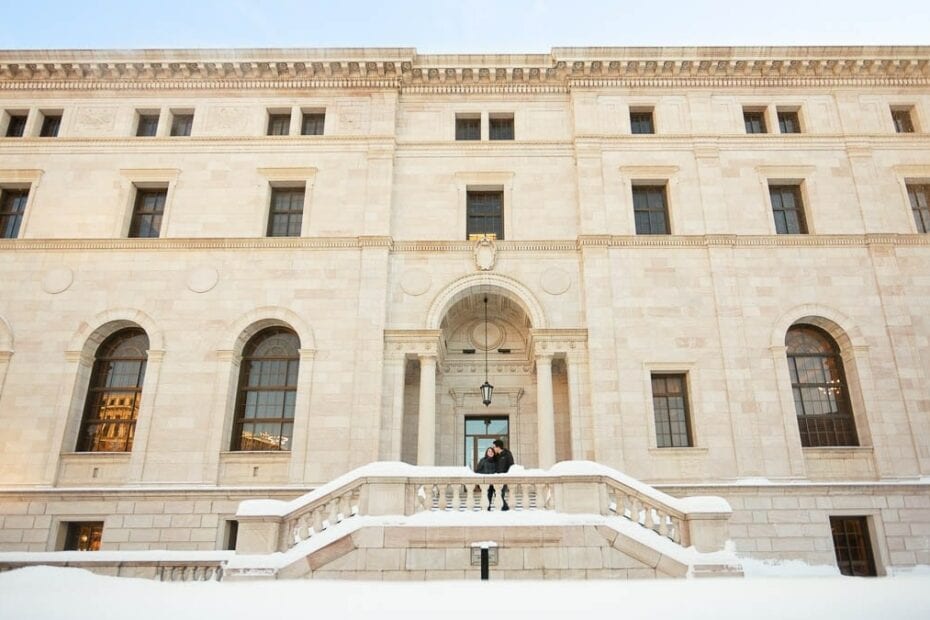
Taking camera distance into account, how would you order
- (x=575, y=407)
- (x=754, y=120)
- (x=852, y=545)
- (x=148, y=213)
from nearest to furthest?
(x=852, y=545) → (x=575, y=407) → (x=148, y=213) → (x=754, y=120)

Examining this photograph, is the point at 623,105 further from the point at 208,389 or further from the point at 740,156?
the point at 208,389

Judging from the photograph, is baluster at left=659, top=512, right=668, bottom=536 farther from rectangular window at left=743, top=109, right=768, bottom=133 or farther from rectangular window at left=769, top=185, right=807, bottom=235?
rectangular window at left=743, top=109, right=768, bottom=133

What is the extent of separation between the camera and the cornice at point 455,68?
21.7 m

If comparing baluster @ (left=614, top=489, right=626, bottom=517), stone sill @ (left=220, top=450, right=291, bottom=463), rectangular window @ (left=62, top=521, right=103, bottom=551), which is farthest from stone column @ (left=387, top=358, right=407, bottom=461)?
rectangular window @ (left=62, top=521, right=103, bottom=551)

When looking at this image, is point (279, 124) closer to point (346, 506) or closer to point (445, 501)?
point (346, 506)

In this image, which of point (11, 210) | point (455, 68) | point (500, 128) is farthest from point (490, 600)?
→ point (11, 210)

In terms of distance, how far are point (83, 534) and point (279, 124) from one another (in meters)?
15.2

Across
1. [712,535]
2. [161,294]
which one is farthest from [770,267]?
[161,294]

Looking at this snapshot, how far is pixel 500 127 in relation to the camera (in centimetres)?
2280

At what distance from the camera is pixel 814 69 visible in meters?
21.9

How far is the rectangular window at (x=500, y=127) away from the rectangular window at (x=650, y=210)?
17.0ft

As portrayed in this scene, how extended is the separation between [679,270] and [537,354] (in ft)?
18.4

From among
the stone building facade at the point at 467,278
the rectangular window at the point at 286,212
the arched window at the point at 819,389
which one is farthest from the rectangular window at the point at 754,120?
the rectangular window at the point at 286,212

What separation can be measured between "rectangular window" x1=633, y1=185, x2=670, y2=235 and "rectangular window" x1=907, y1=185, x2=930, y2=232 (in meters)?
8.66
